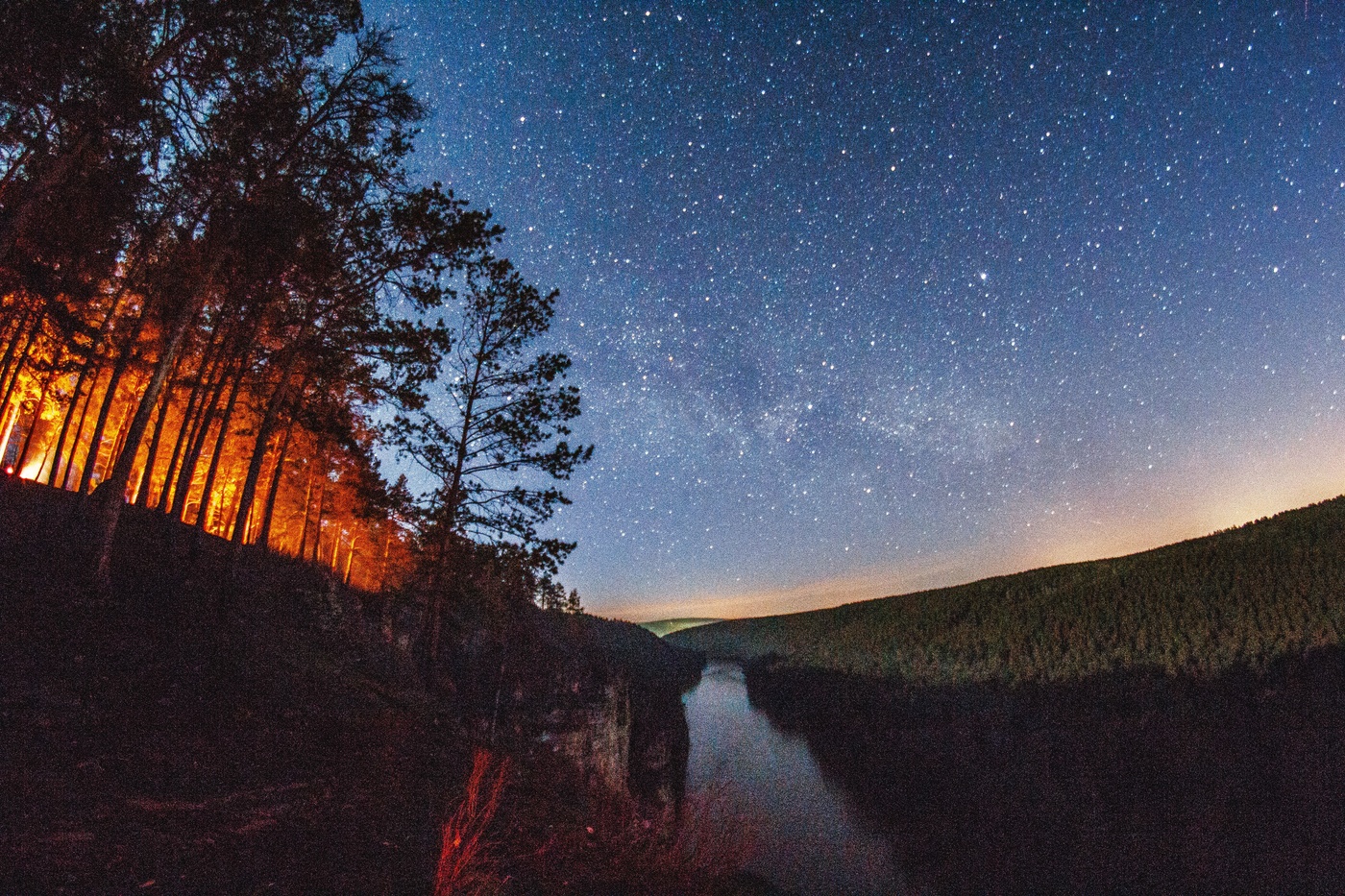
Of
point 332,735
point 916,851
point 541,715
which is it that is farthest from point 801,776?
point 332,735

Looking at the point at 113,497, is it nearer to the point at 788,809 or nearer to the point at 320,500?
the point at 320,500

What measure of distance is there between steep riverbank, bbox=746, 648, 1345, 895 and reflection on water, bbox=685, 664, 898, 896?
1.65m

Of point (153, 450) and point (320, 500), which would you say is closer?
point (153, 450)

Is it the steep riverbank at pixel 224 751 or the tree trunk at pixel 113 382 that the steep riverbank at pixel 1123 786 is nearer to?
the steep riverbank at pixel 224 751

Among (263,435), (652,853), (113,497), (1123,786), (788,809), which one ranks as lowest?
(788,809)

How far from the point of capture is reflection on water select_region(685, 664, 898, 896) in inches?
882

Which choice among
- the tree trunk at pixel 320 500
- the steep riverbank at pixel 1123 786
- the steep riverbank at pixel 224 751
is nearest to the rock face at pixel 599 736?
the steep riverbank at pixel 224 751

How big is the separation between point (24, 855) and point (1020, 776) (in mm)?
42371

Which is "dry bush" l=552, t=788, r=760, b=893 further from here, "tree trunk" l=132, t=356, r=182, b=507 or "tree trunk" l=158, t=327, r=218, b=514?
"tree trunk" l=132, t=356, r=182, b=507

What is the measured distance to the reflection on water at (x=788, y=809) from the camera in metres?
22.4

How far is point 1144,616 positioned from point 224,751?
59.5 metres

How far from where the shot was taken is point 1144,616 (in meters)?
43.7

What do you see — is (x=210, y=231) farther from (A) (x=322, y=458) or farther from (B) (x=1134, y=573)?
(B) (x=1134, y=573)

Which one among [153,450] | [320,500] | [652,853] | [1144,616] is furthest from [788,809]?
[1144,616]
